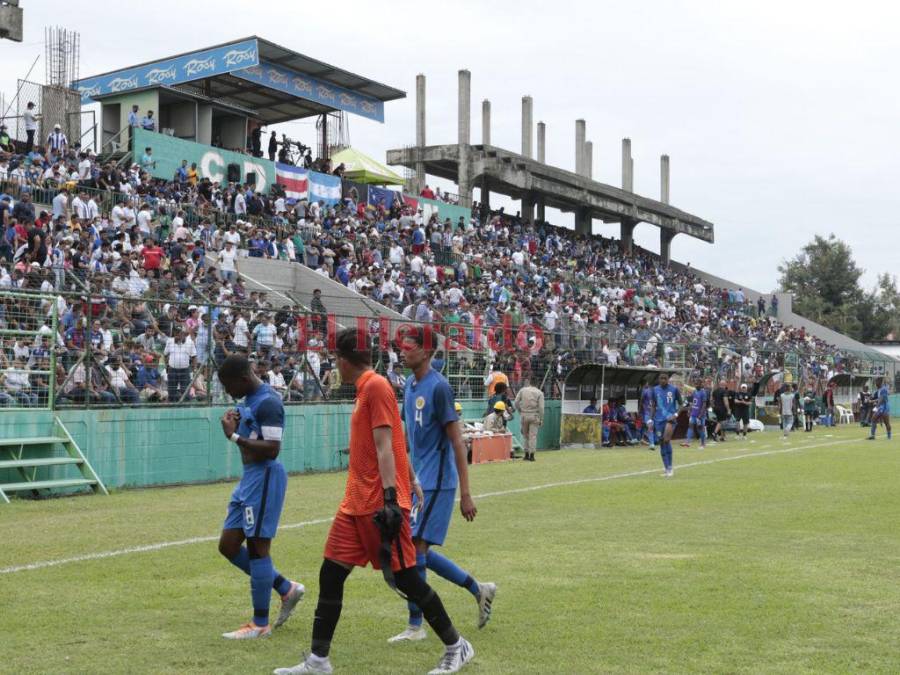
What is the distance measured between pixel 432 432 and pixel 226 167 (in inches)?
1144

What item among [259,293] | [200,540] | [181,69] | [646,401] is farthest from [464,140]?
[200,540]

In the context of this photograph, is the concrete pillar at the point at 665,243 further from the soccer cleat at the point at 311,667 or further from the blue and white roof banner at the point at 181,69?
the soccer cleat at the point at 311,667

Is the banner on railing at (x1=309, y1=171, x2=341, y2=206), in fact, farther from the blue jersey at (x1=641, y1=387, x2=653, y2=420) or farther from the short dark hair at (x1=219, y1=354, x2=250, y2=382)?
the short dark hair at (x1=219, y1=354, x2=250, y2=382)

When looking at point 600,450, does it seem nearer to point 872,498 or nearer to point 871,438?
point 871,438

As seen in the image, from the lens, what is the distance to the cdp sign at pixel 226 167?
3450 centimetres

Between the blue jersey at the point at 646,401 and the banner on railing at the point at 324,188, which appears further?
the banner on railing at the point at 324,188

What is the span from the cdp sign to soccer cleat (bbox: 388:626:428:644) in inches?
1120

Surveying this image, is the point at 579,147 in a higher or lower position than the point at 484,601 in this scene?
higher

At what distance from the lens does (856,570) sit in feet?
32.2

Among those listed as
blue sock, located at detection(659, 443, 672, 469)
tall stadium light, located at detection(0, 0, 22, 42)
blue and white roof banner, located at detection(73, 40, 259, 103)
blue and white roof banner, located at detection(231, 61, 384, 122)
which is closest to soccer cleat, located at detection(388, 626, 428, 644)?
blue sock, located at detection(659, 443, 672, 469)

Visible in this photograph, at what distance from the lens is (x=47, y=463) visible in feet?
52.4

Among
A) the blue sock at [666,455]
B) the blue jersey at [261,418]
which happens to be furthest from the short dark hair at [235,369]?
the blue sock at [666,455]

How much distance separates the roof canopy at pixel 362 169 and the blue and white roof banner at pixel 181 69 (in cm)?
554

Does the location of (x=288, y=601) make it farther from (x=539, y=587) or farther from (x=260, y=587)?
(x=539, y=587)
